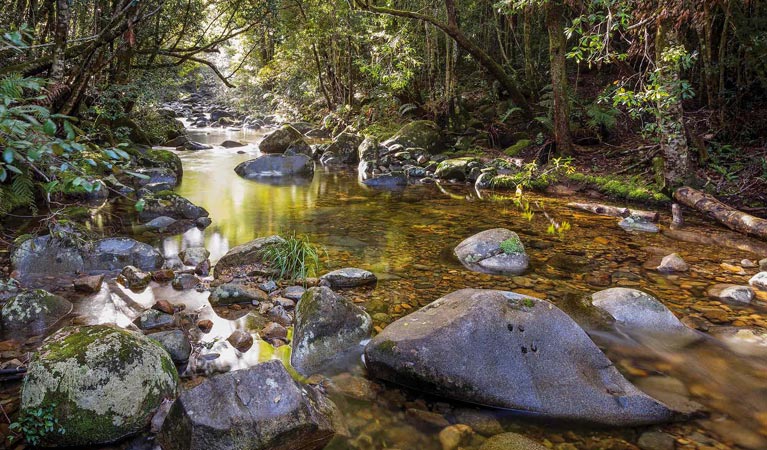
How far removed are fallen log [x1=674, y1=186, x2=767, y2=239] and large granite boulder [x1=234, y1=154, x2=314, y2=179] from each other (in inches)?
375

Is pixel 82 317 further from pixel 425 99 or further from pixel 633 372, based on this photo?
pixel 425 99

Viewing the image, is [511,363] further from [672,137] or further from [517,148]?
[517,148]

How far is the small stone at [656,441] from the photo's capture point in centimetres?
270

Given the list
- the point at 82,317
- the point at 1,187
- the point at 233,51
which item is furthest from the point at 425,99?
the point at 233,51

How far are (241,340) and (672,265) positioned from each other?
499cm

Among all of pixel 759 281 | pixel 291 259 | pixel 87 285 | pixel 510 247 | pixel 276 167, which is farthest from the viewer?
pixel 276 167

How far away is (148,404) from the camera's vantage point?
2781 mm

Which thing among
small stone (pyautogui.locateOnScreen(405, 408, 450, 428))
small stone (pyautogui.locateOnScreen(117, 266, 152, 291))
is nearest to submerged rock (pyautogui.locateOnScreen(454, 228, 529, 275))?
small stone (pyautogui.locateOnScreen(405, 408, 450, 428))

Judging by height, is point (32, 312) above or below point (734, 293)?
below

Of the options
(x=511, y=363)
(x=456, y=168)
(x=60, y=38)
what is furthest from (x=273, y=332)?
(x=456, y=168)

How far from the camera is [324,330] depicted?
3.78 meters

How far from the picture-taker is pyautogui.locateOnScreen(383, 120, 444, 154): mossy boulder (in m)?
14.9

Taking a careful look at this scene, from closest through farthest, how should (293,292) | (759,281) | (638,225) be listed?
(293,292) → (759,281) → (638,225)


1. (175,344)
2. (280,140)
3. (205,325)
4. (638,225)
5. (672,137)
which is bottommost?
(205,325)
